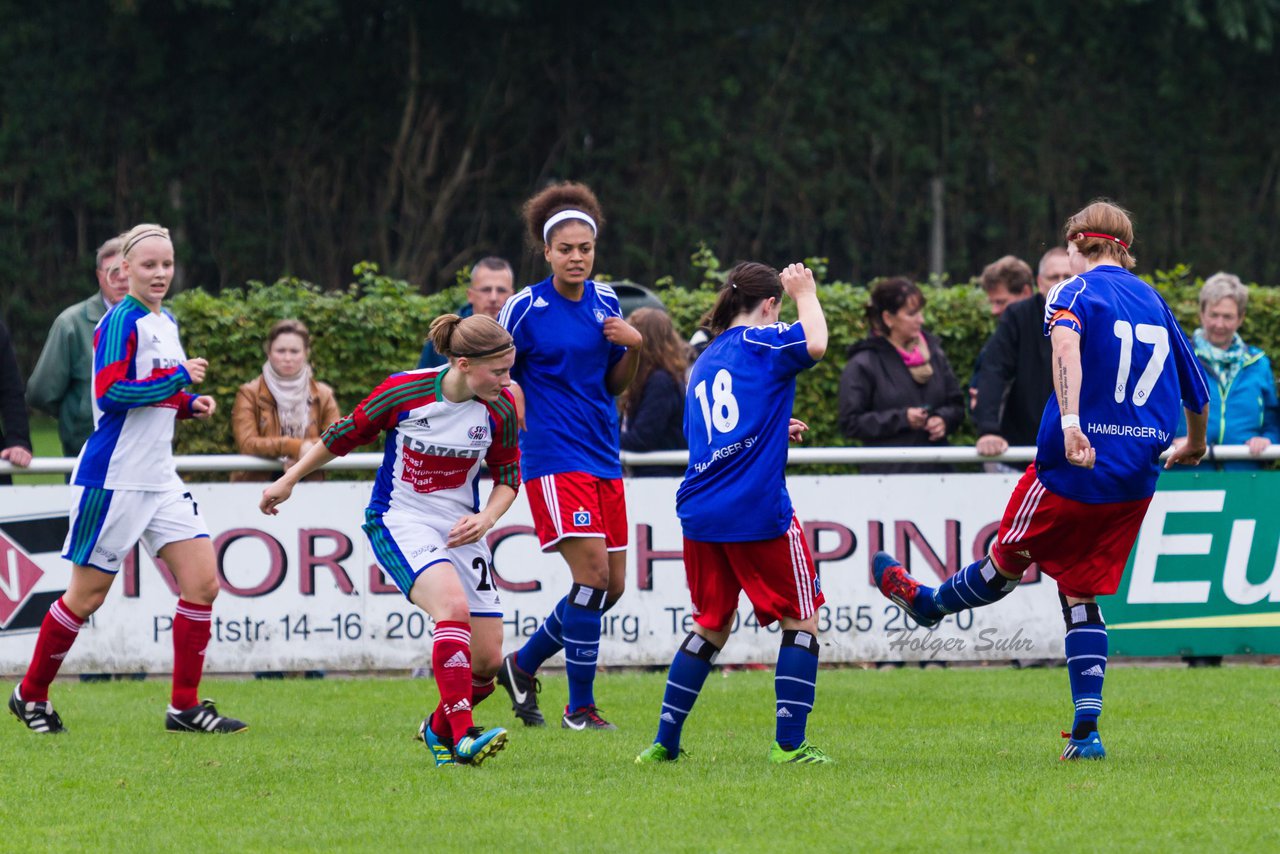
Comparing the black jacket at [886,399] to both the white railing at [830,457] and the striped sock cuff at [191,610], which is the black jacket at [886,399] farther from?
the striped sock cuff at [191,610]

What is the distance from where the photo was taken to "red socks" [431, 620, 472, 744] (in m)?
6.58

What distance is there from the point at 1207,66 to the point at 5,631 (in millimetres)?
28821

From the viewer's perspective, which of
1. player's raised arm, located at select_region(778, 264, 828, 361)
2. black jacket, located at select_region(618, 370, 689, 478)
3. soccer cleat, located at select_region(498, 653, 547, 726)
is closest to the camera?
player's raised arm, located at select_region(778, 264, 828, 361)

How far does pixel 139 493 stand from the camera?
26.2 ft

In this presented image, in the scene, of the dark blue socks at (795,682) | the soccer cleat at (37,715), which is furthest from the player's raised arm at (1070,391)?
the soccer cleat at (37,715)

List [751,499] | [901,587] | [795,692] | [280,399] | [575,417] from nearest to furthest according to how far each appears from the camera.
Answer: [751,499] → [795,692] → [901,587] → [575,417] → [280,399]

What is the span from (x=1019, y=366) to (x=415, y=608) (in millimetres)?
3618

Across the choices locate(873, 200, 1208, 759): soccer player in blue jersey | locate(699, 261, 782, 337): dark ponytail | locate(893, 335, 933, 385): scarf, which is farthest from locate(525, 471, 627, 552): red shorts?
locate(893, 335, 933, 385): scarf

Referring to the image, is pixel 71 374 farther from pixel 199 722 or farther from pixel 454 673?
pixel 454 673

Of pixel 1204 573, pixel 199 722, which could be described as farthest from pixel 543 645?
pixel 1204 573

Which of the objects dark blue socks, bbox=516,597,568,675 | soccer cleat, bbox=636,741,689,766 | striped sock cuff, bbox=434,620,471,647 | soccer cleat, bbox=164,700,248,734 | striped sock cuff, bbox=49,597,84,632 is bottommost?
soccer cleat, bbox=164,700,248,734

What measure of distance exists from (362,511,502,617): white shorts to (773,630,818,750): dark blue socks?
1.24 m

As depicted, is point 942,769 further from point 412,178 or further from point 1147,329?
point 412,178

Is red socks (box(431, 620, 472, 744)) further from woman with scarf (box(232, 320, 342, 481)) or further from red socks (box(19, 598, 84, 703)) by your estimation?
woman with scarf (box(232, 320, 342, 481))
